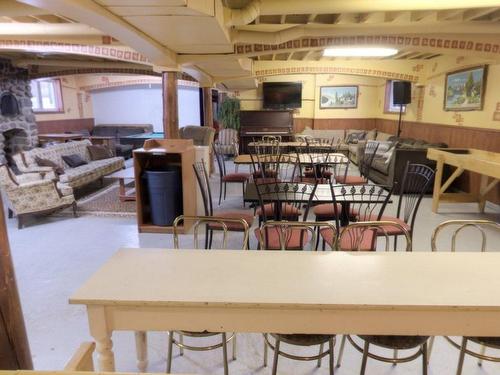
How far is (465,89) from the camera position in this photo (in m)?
5.67

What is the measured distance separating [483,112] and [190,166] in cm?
443

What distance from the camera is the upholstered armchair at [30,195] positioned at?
13.1ft

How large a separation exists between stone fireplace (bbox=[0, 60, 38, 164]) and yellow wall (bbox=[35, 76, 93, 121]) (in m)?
1.61

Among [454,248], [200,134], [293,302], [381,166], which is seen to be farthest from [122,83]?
[293,302]

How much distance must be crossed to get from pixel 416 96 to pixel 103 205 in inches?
262

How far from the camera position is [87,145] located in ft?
22.9

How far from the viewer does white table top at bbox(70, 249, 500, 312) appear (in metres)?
1.22

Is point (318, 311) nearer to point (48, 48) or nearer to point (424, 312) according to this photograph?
point (424, 312)

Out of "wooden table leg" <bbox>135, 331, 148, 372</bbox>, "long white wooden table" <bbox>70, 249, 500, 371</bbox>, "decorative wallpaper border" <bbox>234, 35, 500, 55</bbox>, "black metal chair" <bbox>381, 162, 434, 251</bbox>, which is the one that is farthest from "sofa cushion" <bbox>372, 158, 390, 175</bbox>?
"wooden table leg" <bbox>135, 331, 148, 372</bbox>

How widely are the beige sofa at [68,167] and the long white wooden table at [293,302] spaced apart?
3.72 meters

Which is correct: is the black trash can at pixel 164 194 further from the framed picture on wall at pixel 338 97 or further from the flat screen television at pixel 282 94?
the framed picture on wall at pixel 338 97

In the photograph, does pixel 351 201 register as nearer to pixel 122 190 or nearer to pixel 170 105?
pixel 170 105

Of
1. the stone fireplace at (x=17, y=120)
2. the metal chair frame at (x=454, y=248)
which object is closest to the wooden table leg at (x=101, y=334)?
the metal chair frame at (x=454, y=248)

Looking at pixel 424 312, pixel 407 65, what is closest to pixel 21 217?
pixel 424 312
